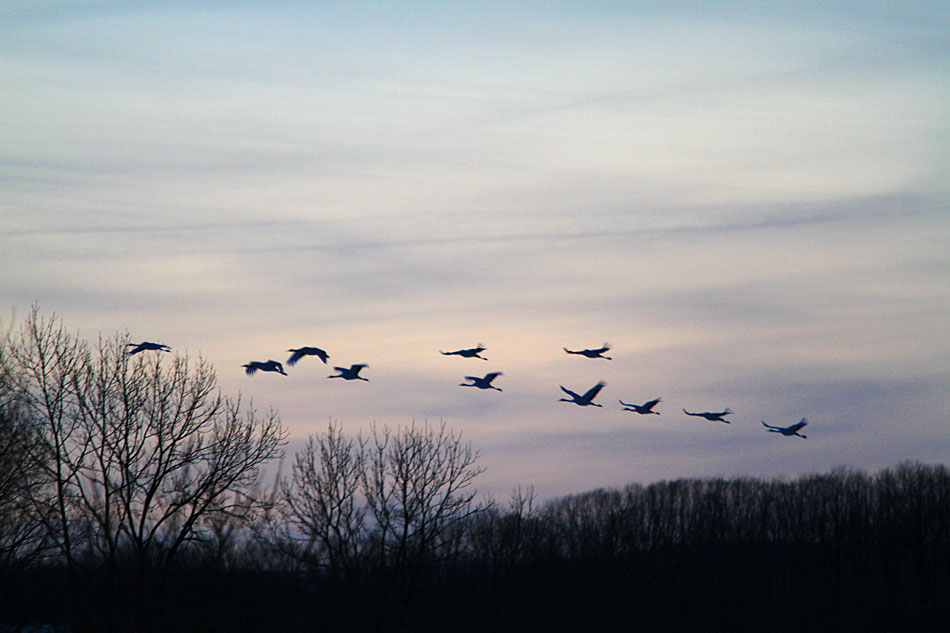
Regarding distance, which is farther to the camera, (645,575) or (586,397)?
(645,575)

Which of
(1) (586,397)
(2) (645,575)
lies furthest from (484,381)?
(2) (645,575)

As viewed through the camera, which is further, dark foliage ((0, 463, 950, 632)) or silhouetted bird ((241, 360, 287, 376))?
dark foliage ((0, 463, 950, 632))

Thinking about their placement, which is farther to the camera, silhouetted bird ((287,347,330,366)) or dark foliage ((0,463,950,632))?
dark foliage ((0,463,950,632))

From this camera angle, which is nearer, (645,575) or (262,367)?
(262,367)

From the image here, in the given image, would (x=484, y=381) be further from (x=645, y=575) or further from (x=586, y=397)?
(x=645, y=575)

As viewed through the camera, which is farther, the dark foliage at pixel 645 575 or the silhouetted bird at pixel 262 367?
the dark foliage at pixel 645 575

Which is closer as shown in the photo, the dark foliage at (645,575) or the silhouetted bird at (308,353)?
the silhouetted bird at (308,353)

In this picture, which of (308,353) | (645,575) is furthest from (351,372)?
(645,575)

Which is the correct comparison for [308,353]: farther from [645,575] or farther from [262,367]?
[645,575]

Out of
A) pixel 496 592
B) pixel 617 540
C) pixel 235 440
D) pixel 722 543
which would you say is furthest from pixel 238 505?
pixel 722 543

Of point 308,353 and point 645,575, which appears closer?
point 308,353

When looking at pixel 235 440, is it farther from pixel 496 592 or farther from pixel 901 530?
pixel 901 530

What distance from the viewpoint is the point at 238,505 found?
31594 millimetres

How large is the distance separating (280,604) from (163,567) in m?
9.86
